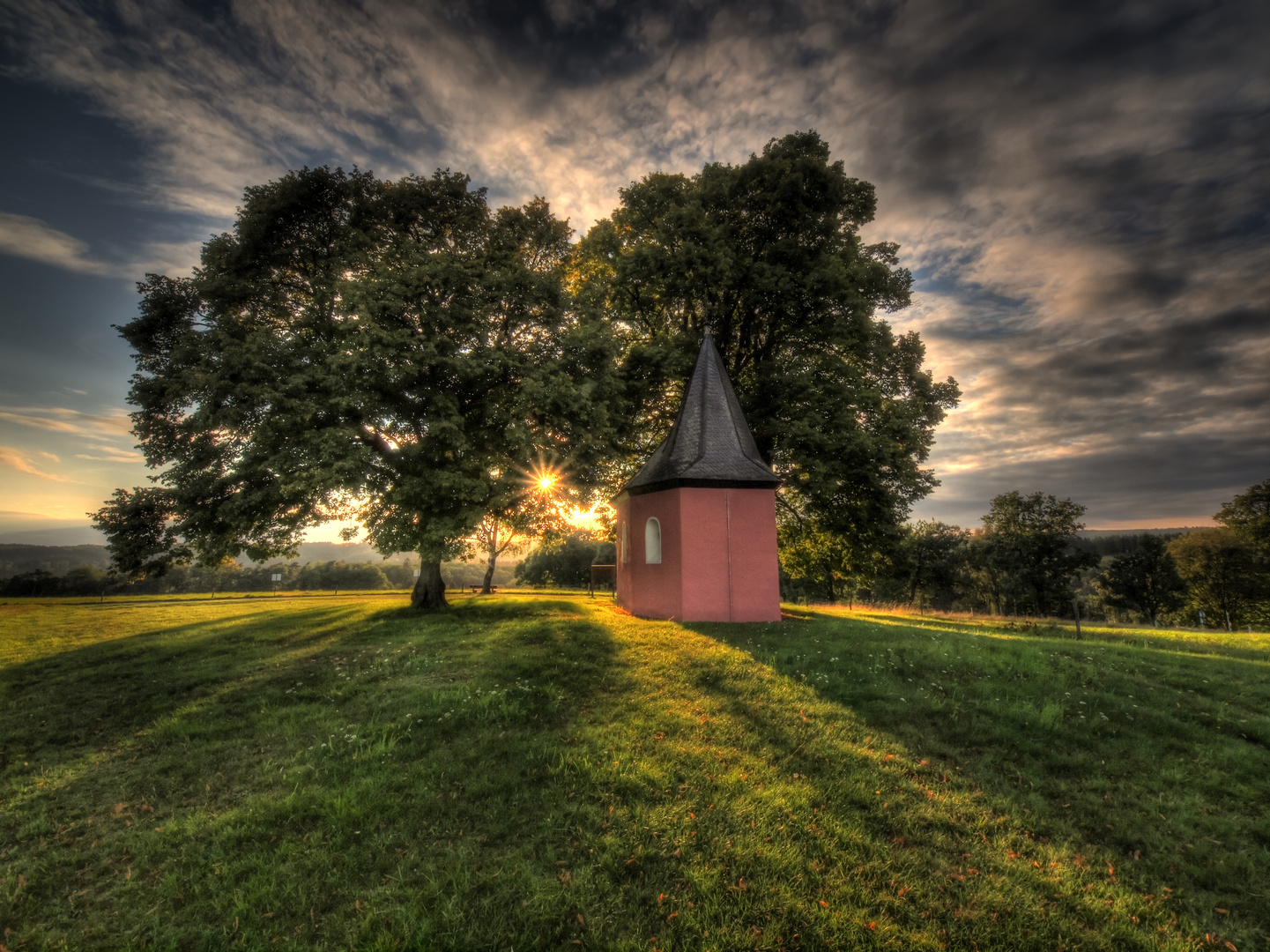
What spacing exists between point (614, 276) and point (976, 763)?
17666 millimetres

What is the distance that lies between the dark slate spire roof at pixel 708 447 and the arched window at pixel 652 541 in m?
1.15

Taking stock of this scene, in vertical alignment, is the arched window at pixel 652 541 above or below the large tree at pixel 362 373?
below

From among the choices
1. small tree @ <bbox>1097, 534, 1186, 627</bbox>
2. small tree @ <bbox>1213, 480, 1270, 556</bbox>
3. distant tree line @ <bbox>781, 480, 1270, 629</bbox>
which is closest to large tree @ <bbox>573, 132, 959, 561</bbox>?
distant tree line @ <bbox>781, 480, 1270, 629</bbox>

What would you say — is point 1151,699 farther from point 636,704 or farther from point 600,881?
point 600,881

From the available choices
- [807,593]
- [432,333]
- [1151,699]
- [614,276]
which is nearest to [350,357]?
[432,333]

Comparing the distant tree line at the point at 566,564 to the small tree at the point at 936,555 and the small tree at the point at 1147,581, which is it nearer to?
the small tree at the point at 936,555

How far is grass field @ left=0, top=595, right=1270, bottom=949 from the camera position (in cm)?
390

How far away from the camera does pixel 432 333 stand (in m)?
14.2

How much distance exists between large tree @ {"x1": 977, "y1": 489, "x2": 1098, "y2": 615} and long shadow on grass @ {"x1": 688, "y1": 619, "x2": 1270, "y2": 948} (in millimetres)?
41213

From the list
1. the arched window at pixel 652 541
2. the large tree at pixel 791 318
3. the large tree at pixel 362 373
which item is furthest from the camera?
the large tree at pixel 791 318

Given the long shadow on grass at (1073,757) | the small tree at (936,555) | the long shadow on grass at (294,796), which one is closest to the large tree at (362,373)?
the long shadow on grass at (294,796)

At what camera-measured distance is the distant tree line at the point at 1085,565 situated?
45031 millimetres

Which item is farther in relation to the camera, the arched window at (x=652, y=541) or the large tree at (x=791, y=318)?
the large tree at (x=791, y=318)

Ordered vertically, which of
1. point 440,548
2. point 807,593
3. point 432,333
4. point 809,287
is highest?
point 809,287
